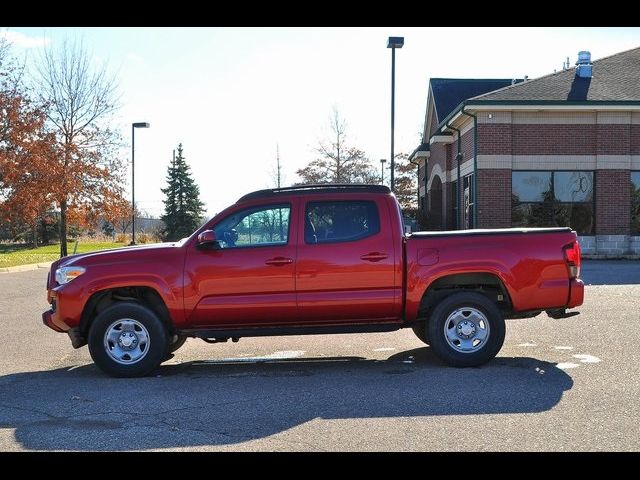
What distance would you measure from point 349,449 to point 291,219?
10.5ft

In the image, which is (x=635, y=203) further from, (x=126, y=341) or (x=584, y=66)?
(x=126, y=341)

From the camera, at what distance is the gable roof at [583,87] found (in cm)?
2220

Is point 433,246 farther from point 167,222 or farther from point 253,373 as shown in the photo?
point 167,222

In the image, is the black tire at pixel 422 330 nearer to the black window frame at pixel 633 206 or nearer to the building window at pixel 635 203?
the black window frame at pixel 633 206

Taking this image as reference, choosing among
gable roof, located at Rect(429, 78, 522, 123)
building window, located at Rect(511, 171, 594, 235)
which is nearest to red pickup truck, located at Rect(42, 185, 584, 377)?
building window, located at Rect(511, 171, 594, 235)

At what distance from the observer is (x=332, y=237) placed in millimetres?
7324

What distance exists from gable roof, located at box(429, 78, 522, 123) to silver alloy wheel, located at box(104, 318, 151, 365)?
2505cm

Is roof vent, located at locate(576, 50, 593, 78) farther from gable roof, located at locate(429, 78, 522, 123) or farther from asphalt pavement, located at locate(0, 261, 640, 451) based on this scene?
asphalt pavement, located at locate(0, 261, 640, 451)

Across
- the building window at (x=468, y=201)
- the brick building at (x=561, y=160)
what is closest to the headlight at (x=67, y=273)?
the brick building at (x=561, y=160)

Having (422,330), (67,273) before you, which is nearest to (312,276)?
(422,330)

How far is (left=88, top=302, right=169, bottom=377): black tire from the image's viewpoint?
7.09 meters

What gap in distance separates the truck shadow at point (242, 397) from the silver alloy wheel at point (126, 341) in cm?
25
